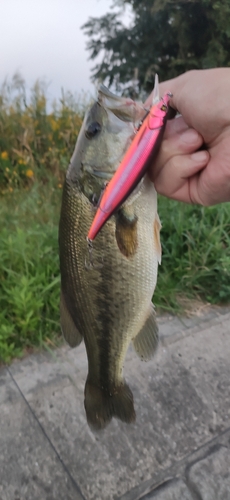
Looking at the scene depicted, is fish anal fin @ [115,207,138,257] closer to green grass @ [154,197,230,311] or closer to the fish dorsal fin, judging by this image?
the fish dorsal fin

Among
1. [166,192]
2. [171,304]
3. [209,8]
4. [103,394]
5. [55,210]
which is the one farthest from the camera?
[209,8]

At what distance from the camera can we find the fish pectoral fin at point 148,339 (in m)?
1.37

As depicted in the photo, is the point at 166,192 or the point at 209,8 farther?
the point at 209,8

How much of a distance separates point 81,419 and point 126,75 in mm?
7870

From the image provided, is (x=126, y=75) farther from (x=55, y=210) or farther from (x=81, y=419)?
(x=81, y=419)

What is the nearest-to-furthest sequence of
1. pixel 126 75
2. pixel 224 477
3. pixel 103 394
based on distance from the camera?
1. pixel 103 394
2. pixel 224 477
3. pixel 126 75

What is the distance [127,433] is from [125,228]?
1200 mm

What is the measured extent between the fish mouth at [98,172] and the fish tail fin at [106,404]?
751mm

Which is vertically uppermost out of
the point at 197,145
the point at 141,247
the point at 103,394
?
the point at 197,145

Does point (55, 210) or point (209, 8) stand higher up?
point (209, 8)

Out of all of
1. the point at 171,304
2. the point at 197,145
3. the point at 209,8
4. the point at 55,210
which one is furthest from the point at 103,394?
the point at 209,8

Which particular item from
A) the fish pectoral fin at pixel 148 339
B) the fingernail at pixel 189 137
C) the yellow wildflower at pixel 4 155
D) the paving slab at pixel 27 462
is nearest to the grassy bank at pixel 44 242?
the yellow wildflower at pixel 4 155

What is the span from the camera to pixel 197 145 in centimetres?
118

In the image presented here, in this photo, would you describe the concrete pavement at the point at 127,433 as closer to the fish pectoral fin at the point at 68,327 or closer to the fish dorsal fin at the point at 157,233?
the fish pectoral fin at the point at 68,327
